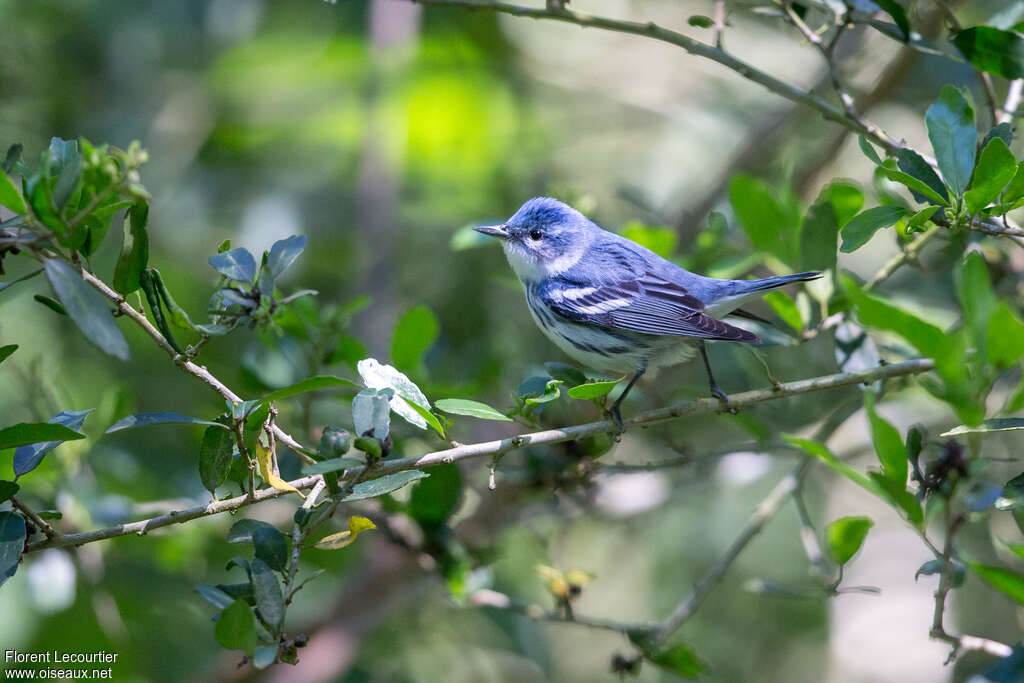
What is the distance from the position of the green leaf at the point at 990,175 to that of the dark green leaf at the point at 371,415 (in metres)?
1.35

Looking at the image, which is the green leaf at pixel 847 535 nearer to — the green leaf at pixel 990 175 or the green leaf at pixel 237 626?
the green leaf at pixel 990 175

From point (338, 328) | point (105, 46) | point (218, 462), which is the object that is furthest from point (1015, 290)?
point (105, 46)

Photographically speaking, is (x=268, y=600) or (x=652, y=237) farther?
(x=652, y=237)

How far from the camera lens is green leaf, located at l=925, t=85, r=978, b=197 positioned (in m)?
1.92

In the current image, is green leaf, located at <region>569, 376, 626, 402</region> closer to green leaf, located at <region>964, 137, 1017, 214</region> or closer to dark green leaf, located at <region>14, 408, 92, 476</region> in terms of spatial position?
green leaf, located at <region>964, 137, 1017, 214</region>

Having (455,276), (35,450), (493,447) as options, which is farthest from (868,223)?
(455,276)

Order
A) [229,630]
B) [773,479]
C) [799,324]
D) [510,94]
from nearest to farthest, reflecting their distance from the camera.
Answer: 1. [229,630]
2. [799,324]
3. [773,479]
4. [510,94]

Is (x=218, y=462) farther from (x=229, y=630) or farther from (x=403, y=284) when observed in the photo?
(x=403, y=284)

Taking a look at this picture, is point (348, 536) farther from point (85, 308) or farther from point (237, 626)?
point (85, 308)

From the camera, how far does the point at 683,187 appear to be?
5.10m

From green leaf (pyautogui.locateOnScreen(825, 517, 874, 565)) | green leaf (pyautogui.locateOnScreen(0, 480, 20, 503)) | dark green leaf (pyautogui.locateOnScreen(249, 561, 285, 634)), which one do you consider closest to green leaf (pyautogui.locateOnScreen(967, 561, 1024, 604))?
green leaf (pyautogui.locateOnScreen(825, 517, 874, 565))

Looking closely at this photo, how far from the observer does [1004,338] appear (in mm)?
1369

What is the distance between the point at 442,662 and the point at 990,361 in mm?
3275

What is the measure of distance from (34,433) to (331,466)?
61 cm
